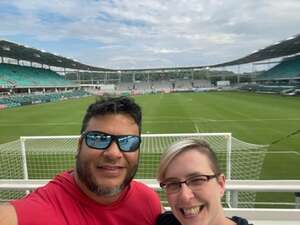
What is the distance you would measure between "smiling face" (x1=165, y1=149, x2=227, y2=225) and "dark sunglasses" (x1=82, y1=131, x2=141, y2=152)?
1.04ft

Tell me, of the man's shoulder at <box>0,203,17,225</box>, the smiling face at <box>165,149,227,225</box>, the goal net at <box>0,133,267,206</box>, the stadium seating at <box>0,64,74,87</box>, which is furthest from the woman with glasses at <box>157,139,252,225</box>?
the stadium seating at <box>0,64,74,87</box>

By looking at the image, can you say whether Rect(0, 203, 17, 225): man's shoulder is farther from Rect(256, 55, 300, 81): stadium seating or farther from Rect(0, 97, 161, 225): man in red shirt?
Rect(256, 55, 300, 81): stadium seating

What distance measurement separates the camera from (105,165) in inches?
81.9

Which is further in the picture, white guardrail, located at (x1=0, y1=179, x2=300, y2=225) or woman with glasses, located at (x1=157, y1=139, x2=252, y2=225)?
white guardrail, located at (x1=0, y1=179, x2=300, y2=225)

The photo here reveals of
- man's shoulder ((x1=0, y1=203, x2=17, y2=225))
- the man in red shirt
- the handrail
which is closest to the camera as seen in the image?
man's shoulder ((x1=0, y1=203, x2=17, y2=225))

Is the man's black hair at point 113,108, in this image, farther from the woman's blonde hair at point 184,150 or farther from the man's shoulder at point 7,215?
the man's shoulder at point 7,215

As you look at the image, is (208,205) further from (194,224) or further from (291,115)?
(291,115)

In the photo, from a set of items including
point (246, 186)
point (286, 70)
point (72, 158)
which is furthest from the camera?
point (286, 70)

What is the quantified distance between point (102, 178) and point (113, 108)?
369mm

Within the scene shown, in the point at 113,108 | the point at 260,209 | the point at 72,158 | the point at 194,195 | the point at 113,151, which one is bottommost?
the point at 72,158

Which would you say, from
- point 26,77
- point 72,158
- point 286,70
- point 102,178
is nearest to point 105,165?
point 102,178

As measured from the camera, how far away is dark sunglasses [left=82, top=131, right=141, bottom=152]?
82.4 inches

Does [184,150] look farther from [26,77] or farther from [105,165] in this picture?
[26,77]

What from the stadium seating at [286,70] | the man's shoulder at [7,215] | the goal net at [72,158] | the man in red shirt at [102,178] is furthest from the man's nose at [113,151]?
the stadium seating at [286,70]
